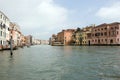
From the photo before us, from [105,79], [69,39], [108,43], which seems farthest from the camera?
[69,39]

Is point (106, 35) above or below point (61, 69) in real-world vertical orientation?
above

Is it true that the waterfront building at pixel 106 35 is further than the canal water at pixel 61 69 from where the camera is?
Yes

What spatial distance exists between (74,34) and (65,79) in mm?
145725

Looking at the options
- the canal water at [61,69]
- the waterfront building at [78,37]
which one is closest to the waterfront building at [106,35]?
the waterfront building at [78,37]

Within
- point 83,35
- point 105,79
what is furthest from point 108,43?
point 105,79

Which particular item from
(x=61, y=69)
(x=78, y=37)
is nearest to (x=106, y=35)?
(x=78, y=37)

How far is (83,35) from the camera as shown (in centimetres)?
14188

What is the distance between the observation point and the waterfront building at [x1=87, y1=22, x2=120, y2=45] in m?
107

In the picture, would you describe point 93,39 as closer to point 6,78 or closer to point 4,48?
point 4,48

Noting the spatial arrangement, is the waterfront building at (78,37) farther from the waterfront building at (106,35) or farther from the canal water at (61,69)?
the canal water at (61,69)

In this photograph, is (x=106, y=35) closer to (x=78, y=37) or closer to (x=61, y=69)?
(x=78, y=37)

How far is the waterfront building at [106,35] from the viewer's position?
351 ft

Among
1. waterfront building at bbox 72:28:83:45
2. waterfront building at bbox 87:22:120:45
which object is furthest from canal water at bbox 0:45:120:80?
waterfront building at bbox 72:28:83:45

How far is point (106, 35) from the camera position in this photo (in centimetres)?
11469
